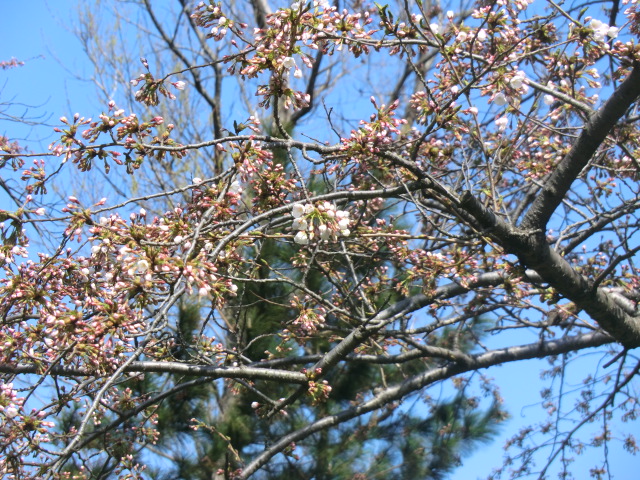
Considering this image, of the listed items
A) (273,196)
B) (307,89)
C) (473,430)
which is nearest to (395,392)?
(273,196)

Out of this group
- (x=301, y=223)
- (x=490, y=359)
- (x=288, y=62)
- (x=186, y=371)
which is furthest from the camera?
(x=490, y=359)

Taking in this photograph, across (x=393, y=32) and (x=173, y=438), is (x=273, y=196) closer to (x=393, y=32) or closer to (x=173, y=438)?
(x=393, y=32)

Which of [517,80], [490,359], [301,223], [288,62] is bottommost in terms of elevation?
[301,223]

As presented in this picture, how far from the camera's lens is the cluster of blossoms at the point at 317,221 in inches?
81.3

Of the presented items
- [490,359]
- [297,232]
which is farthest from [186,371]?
[490,359]

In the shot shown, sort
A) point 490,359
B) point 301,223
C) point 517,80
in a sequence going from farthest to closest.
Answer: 1. point 490,359
2. point 517,80
3. point 301,223

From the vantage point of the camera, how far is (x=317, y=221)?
2.10 meters

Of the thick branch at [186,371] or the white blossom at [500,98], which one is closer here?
the thick branch at [186,371]

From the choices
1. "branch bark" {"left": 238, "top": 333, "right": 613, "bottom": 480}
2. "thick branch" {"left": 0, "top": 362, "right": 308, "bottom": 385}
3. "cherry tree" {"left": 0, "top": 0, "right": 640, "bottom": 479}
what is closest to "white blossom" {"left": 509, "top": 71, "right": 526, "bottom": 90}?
"cherry tree" {"left": 0, "top": 0, "right": 640, "bottom": 479}

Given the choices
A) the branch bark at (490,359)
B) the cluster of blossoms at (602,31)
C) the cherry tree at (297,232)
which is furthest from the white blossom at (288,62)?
the branch bark at (490,359)

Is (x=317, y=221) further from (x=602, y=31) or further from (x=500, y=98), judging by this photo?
(x=602, y=31)

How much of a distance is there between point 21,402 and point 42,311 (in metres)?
0.41

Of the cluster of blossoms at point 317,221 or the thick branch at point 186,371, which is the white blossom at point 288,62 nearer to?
the cluster of blossoms at point 317,221

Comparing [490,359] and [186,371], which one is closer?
[186,371]
